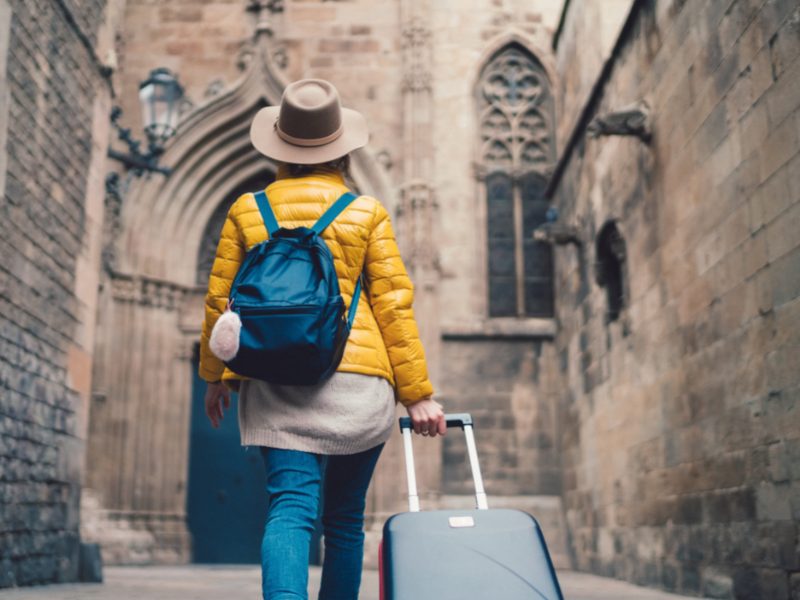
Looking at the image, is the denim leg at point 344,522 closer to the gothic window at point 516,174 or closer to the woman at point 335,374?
the woman at point 335,374

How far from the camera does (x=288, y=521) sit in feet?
8.71

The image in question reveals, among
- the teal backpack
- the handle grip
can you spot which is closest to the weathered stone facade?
the handle grip

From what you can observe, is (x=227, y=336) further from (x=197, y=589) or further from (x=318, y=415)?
(x=197, y=589)

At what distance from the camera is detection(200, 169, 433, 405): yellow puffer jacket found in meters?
2.91

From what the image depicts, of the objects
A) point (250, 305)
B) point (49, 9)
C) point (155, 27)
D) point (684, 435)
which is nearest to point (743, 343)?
point (684, 435)

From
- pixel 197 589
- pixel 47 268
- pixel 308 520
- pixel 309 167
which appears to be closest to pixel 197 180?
pixel 47 268

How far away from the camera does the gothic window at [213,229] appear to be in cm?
1380

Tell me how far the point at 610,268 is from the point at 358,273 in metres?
7.18

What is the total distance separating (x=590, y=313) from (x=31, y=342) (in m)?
5.59

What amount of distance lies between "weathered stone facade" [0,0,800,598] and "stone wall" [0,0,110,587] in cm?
3

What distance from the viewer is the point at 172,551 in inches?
489

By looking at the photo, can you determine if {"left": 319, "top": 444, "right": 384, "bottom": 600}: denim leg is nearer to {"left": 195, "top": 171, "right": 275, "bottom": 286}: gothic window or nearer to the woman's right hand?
the woman's right hand

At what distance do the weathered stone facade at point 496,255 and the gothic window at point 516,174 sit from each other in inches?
1.3

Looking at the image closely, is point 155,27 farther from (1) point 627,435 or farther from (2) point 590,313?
(1) point 627,435
